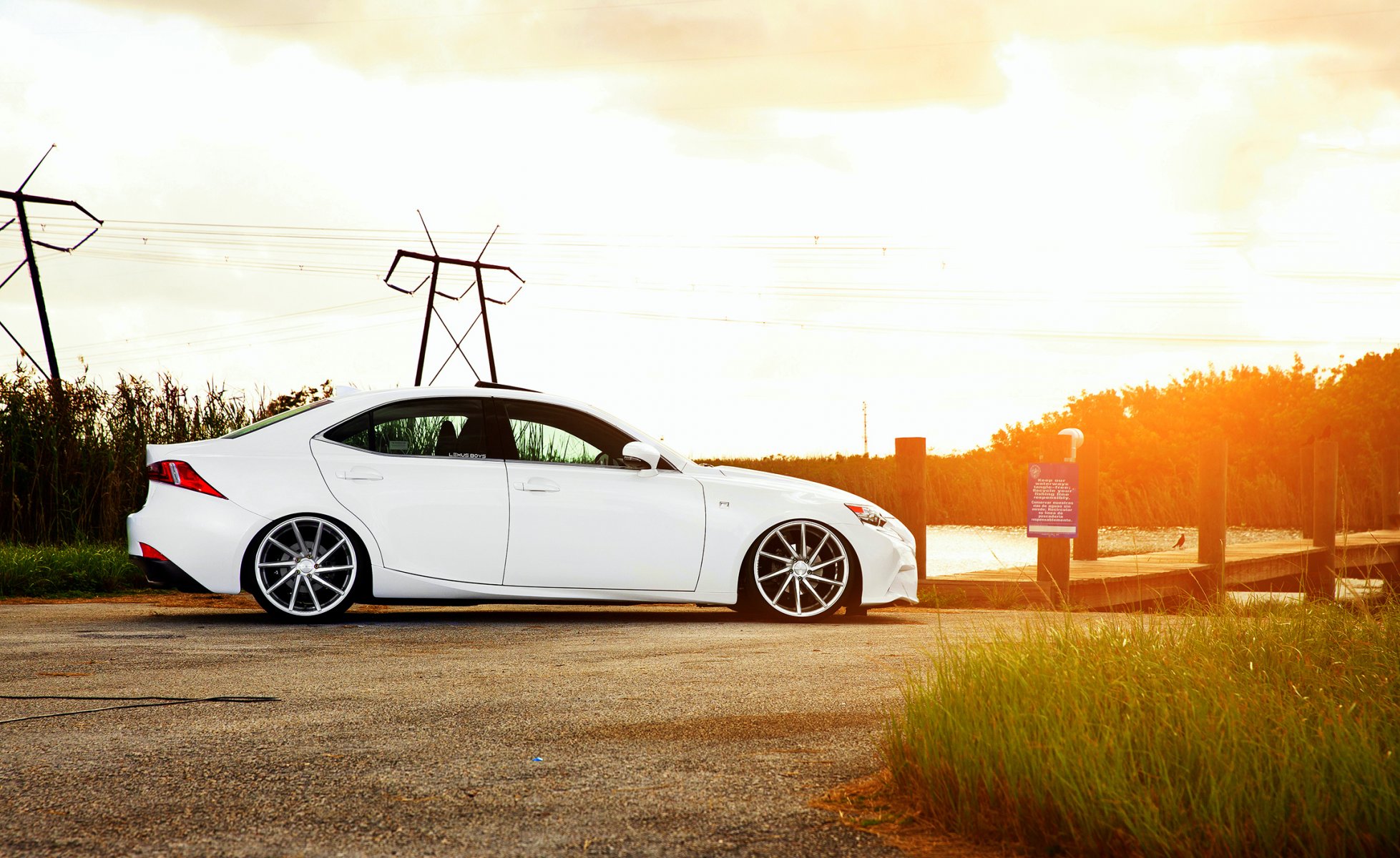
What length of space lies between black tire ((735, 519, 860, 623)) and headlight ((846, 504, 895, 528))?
0.71 ft

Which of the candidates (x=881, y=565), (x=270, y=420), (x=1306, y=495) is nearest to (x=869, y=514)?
(x=881, y=565)

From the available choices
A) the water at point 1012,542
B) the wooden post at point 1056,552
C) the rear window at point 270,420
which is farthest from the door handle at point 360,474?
the water at point 1012,542

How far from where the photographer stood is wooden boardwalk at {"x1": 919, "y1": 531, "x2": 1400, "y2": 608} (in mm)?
11844

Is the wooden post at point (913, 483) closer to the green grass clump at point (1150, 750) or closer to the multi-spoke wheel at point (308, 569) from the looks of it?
the multi-spoke wheel at point (308, 569)

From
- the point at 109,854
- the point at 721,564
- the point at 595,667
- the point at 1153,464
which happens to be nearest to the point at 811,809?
the point at 109,854

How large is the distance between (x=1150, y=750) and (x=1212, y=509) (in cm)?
1225

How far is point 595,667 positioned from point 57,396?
11584mm

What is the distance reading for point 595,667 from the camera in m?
6.32

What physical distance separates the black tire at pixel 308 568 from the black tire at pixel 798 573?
8.86 ft

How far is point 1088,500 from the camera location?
14.1m

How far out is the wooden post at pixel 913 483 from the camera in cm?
1146

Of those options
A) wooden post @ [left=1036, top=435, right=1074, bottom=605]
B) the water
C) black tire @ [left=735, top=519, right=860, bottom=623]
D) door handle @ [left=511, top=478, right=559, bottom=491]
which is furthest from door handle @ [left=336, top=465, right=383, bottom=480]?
the water

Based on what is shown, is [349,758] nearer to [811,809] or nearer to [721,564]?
[811,809]

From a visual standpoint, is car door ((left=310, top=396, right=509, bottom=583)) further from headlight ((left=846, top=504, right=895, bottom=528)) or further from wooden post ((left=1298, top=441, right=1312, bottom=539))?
wooden post ((left=1298, top=441, right=1312, bottom=539))
